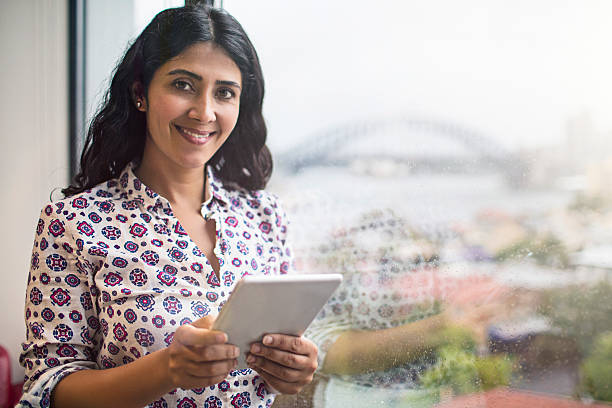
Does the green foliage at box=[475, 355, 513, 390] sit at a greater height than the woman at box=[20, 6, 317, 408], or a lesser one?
lesser

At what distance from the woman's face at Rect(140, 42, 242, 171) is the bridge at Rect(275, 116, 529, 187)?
0.36m

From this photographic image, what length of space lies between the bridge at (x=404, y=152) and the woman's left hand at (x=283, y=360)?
1.74 ft

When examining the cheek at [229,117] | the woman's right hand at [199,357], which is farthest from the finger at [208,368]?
the cheek at [229,117]

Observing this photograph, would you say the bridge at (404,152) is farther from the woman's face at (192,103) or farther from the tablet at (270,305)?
the tablet at (270,305)

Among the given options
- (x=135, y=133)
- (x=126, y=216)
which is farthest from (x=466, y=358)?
(x=135, y=133)

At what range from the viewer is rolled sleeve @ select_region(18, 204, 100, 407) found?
1.16m

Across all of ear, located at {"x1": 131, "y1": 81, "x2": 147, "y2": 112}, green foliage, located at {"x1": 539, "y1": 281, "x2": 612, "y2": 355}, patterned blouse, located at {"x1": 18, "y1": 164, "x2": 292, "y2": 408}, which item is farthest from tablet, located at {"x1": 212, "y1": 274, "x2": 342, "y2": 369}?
ear, located at {"x1": 131, "y1": 81, "x2": 147, "y2": 112}

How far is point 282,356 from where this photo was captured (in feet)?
3.65

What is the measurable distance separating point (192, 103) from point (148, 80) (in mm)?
130

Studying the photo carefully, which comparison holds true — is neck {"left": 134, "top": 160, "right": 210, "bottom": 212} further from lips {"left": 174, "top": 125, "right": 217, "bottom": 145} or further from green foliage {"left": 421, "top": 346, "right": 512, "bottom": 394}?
green foliage {"left": 421, "top": 346, "right": 512, "bottom": 394}

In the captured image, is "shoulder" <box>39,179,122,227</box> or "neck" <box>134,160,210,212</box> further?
"neck" <box>134,160,210,212</box>

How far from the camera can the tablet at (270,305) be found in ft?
3.03

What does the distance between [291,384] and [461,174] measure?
599 millimetres

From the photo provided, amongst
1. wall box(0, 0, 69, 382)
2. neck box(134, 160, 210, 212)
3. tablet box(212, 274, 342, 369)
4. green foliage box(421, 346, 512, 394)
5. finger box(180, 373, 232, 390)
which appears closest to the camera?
tablet box(212, 274, 342, 369)
